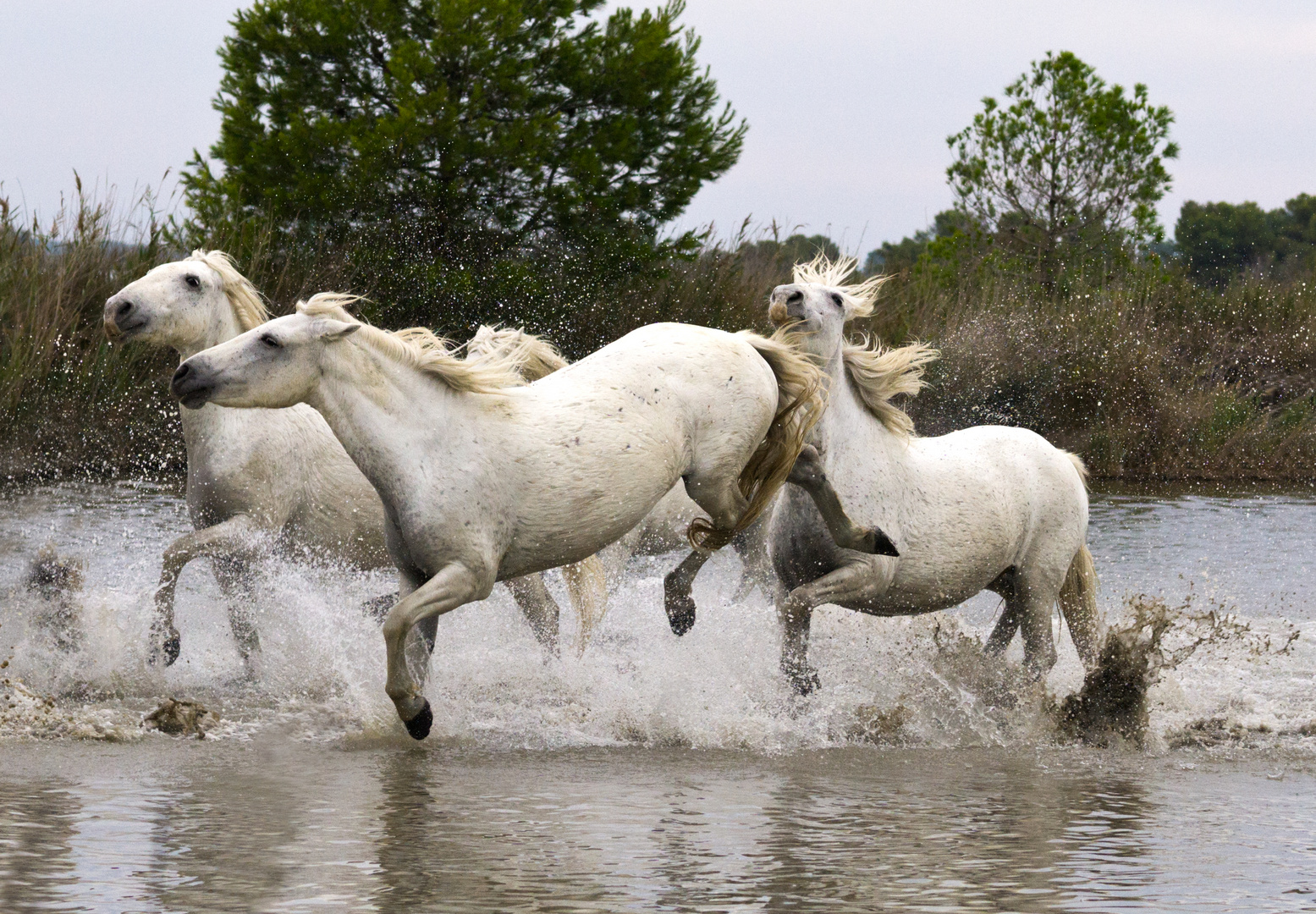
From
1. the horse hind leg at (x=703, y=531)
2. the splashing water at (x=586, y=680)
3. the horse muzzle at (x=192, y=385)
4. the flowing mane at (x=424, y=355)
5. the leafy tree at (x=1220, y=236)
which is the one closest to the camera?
the horse muzzle at (x=192, y=385)

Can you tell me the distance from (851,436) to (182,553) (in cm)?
275

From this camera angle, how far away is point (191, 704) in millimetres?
6016

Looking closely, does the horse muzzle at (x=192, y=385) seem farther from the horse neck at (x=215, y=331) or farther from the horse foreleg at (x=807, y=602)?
the horse foreleg at (x=807, y=602)

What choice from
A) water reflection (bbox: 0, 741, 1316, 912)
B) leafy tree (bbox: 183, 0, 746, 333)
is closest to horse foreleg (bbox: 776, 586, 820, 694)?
water reflection (bbox: 0, 741, 1316, 912)

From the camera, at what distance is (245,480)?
6.98 meters

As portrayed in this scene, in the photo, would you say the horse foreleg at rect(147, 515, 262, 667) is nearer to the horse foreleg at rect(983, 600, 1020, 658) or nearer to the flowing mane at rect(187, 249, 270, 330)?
the flowing mane at rect(187, 249, 270, 330)

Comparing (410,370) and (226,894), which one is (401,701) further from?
(226,894)

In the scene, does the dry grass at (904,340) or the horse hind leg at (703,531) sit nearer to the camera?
the horse hind leg at (703,531)

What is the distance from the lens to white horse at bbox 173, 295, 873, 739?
210 inches

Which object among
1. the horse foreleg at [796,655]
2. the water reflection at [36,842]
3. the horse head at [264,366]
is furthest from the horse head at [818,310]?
the water reflection at [36,842]

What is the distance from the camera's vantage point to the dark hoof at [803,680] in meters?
6.29

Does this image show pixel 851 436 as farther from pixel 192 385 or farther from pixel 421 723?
pixel 192 385

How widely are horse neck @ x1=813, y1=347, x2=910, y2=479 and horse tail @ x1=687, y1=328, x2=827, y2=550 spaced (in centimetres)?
11

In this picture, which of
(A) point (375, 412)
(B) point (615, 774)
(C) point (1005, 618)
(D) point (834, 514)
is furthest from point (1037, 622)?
(A) point (375, 412)
